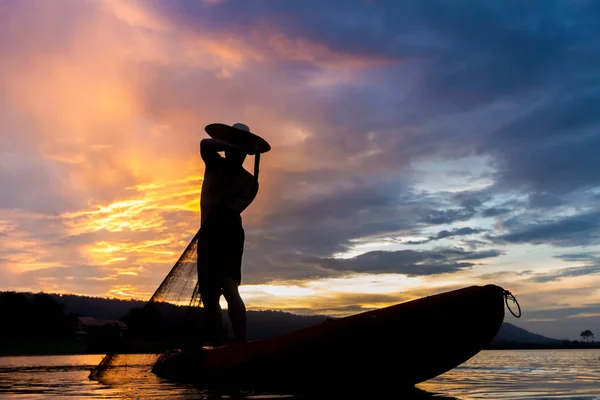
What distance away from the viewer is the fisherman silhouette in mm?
7145

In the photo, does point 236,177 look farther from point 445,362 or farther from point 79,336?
point 79,336

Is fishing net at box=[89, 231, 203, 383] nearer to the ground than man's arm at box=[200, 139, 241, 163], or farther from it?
nearer to the ground

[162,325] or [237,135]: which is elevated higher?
[237,135]

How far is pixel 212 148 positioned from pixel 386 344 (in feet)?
12.0

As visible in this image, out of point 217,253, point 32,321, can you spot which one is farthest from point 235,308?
point 32,321

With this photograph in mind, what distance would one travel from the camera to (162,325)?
7.58 meters

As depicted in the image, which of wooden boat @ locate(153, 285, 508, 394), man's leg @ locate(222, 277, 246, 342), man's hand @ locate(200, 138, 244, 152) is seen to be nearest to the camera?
wooden boat @ locate(153, 285, 508, 394)

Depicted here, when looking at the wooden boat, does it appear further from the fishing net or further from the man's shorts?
the fishing net

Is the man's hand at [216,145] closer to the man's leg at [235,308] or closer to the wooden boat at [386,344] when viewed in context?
the man's leg at [235,308]

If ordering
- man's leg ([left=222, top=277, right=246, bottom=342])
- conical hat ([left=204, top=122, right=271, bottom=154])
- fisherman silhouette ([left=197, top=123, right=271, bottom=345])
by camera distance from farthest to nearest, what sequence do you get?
conical hat ([left=204, top=122, right=271, bottom=154])
fisherman silhouette ([left=197, top=123, right=271, bottom=345])
man's leg ([left=222, top=277, right=246, bottom=342])

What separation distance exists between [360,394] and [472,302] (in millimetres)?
1406

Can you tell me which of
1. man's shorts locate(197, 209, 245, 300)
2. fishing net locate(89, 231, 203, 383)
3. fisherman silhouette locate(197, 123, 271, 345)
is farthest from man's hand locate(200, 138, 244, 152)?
fishing net locate(89, 231, 203, 383)

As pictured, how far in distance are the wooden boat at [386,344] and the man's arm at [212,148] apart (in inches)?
113

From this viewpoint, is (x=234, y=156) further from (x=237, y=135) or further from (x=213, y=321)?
(x=213, y=321)
